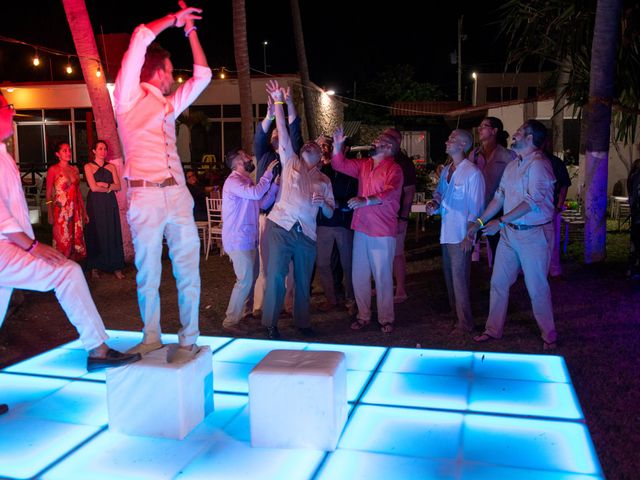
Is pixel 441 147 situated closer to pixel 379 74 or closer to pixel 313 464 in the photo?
pixel 379 74

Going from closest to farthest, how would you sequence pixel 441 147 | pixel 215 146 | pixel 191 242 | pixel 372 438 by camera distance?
1. pixel 372 438
2. pixel 191 242
3. pixel 215 146
4. pixel 441 147

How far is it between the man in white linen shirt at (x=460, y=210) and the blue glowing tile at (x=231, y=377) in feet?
6.83

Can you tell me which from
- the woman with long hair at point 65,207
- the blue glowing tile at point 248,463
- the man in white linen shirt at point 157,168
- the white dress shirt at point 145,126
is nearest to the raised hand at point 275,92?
the man in white linen shirt at point 157,168

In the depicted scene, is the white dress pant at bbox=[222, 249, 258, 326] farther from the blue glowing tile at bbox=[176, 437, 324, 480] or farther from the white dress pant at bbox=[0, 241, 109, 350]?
the blue glowing tile at bbox=[176, 437, 324, 480]

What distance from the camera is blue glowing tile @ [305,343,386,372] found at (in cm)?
481

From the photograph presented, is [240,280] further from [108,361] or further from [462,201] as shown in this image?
[108,361]

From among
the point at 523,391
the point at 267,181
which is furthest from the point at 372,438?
the point at 267,181

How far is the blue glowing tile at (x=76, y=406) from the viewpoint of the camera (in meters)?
3.86

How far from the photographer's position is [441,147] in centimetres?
3475

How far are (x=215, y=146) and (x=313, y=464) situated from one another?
2218 centimetres

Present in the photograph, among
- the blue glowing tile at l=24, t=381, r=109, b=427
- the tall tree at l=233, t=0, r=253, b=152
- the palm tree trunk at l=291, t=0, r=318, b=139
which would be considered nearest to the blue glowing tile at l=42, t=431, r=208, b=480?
the blue glowing tile at l=24, t=381, r=109, b=427

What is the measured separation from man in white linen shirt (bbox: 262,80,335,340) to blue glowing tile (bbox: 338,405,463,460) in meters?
1.87

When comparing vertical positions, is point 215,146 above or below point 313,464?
above

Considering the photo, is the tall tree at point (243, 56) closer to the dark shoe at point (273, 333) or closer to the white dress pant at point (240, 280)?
the white dress pant at point (240, 280)
